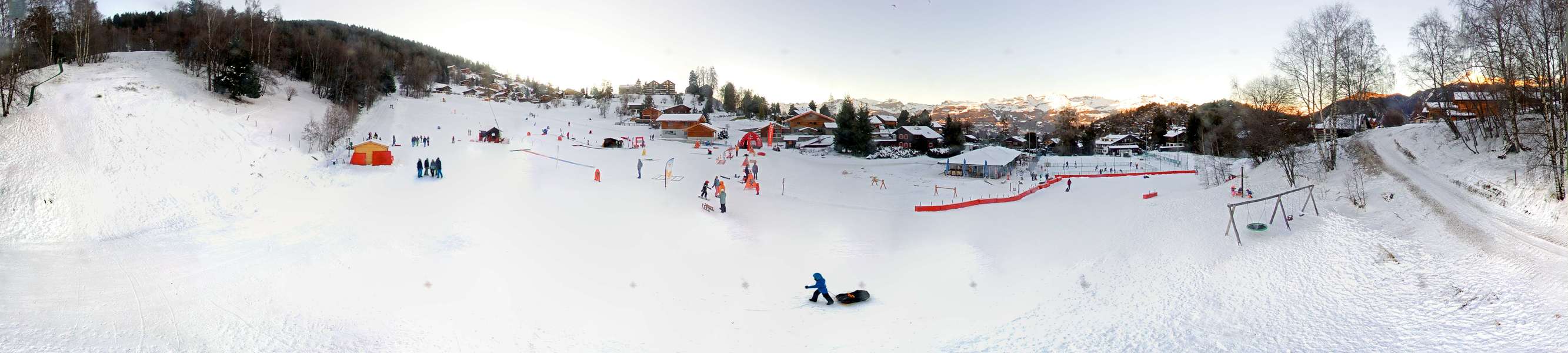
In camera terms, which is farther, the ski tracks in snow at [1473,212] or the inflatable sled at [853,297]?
the inflatable sled at [853,297]

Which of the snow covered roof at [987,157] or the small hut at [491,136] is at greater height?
the small hut at [491,136]

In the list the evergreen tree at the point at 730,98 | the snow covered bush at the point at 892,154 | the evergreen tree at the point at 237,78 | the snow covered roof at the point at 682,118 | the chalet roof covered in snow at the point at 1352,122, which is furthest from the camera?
the evergreen tree at the point at 730,98

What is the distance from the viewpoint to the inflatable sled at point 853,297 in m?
9.91

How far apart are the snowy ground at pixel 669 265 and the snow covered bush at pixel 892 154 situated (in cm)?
2270

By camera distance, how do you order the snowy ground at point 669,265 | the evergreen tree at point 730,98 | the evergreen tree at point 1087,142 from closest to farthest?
the snowy ground at point 669,265 < the evergreen tree at point 1087,142 < the evergreen tree at point 730,98

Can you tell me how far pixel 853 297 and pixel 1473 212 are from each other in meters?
10.8

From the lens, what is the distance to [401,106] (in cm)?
5056

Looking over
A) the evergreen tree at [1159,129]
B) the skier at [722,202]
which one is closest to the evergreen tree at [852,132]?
the skier at [722,202]

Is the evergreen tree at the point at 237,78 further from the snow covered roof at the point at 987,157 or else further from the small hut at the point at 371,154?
the snow covered roof at the point at 987,157

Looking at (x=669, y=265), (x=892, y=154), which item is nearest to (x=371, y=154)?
(x=669, y=265)

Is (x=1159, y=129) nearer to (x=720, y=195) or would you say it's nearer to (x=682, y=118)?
(x=682, y=118)

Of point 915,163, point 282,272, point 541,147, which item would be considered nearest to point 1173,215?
point 282,272

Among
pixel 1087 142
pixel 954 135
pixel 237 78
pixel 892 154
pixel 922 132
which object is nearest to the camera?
pixel 237 78

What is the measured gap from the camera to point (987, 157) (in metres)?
35.3
